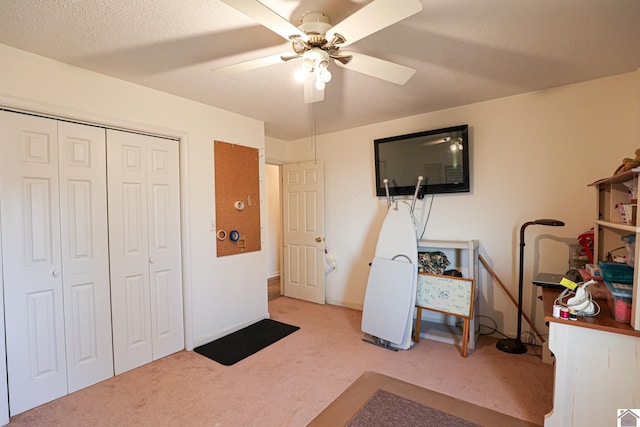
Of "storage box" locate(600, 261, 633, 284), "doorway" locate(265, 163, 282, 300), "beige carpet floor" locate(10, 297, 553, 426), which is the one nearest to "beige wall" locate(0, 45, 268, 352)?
"beige carpet floor" locate(10, 297, 553, 426)

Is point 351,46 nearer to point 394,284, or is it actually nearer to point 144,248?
point 394,284

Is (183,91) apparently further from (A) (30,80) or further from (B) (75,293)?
(B) (75,293)

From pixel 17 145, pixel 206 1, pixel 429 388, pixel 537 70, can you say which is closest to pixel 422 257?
pixel 429 388

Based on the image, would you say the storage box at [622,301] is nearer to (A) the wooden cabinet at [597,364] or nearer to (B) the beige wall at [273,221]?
(A) the wooden cabinet at [597,364]

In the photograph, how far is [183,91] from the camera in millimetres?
2641

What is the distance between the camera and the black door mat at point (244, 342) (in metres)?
2.73

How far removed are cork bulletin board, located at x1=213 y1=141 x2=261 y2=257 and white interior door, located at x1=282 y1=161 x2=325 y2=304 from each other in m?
0.93

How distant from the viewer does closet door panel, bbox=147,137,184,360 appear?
8.70 ft

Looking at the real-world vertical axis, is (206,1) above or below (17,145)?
above

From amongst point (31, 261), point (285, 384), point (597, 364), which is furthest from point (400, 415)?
point (31, 261)

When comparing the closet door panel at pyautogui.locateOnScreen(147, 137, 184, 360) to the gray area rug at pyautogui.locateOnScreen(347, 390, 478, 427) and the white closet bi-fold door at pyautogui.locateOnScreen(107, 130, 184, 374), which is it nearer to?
the white closet bi-fold door at pyautogui.locateOnScreen(107, 130, 184, 374)

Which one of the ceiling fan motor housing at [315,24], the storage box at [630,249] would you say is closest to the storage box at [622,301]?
the storage box at [630,249]

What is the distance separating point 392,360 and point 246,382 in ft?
4.07

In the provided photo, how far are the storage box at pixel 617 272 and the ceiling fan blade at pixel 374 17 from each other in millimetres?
1735
